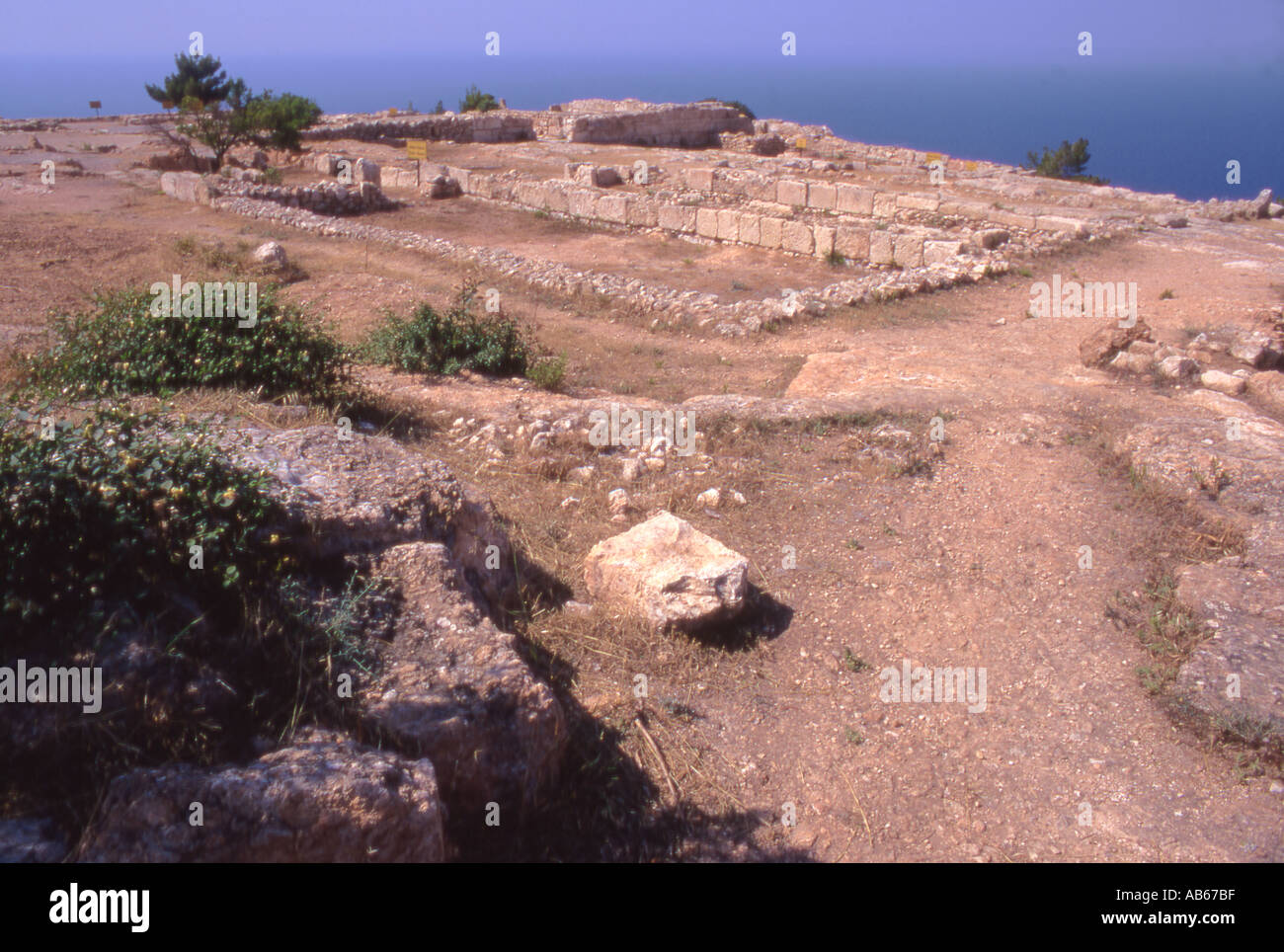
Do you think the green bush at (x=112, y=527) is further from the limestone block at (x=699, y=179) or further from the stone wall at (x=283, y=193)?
the limestone block at (x=699, y=179)

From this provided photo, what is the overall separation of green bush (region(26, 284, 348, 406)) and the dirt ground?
1.12m

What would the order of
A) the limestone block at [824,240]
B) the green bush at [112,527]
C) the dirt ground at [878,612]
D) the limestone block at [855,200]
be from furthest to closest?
the limestone block at [855,200], the limestone block at [824,240], the dirt ground at [878,612], the green bush at [112,527]

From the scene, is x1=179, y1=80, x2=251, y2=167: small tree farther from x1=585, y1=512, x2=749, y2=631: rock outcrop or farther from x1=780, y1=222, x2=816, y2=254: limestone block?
x1=585, y1=512, x2=749, y2=631: rock outcrop

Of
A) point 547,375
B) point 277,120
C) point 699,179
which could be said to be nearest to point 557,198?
point 699,179

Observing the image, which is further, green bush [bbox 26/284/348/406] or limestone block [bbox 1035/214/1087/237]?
limestone block [bbox 1035/214/1087/237]

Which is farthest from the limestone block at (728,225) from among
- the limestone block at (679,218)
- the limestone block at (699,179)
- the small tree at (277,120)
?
the small tree at (277,120)

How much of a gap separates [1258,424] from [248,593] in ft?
26.3

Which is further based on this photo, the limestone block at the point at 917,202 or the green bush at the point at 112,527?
the limestone block at the point at 917,202

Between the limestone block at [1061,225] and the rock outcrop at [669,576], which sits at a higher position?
the limestone block at [1061,225]

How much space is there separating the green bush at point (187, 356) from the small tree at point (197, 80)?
3029 centimetres

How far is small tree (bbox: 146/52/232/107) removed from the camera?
1280 inches

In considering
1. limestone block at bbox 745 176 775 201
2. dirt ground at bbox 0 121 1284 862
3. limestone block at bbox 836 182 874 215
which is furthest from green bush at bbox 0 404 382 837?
limestone block at bbox 745 176 775 201

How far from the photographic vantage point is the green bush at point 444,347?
9062 millimetres

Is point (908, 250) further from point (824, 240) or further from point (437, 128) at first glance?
point (437, 128)
